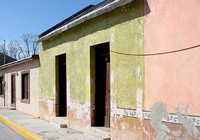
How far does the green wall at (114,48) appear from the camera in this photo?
8.85 m

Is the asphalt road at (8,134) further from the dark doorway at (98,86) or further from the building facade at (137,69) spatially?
the dark doorway at (98,86)

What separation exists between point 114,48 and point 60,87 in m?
6.29

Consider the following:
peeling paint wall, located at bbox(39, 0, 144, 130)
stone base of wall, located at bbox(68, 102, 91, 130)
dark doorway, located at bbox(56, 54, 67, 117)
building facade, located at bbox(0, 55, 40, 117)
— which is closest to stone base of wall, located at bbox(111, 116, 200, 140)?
peeling paint wall, located at bbox(39, 0, 144, 130)

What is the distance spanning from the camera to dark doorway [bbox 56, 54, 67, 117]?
15.9 meters

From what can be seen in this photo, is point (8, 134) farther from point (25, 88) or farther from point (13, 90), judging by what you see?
point (13, 90)

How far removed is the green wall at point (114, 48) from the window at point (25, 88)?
611 centimetres

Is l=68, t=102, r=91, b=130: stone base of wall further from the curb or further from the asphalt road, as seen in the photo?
the asphalt road

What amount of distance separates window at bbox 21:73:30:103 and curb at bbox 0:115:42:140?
2.45 meters

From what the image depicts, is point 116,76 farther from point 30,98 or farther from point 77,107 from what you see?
point 30,98

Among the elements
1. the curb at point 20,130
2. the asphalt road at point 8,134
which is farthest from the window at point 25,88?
the asphalt road at point 8,134

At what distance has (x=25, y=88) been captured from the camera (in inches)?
890

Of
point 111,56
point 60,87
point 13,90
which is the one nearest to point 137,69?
point 111,56

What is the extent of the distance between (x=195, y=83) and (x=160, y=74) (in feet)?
3.69

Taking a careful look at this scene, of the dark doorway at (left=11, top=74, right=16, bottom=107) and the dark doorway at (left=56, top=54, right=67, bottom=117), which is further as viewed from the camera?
the dark doorway at (left=11, top=74, right=16, bottom=107)
